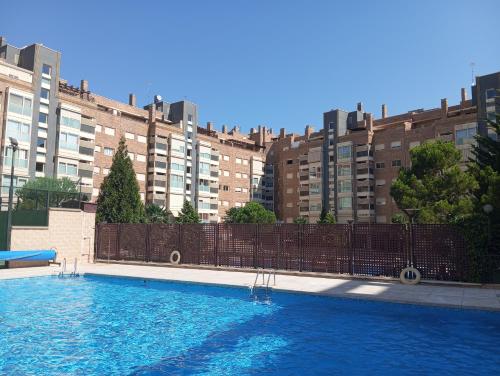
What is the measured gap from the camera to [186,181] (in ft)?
240

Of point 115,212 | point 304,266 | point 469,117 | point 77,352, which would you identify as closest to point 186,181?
point 115,212

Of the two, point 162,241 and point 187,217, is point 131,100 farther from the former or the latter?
point 162,241

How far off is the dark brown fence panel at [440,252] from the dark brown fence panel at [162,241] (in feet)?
Result: 43.3

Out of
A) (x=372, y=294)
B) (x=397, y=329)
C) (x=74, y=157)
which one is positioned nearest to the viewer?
(x=397, y=329)

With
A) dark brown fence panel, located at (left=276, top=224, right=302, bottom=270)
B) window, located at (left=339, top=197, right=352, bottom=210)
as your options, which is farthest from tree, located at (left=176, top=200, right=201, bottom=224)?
dark brown fence panel, located at (left=276, top=224, right=302, bottom=270)

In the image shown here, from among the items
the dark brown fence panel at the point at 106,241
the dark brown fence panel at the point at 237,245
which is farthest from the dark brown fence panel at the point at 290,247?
the dark brown fence panel at the point at 106,241

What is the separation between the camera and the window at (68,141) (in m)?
54.2

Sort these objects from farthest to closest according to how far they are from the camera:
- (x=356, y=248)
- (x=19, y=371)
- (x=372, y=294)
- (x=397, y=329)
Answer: (x=356, y=248), (x=372, y=294), (x=397, y=329), (x=19, y=371)

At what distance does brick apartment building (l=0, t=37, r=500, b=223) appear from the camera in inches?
2074

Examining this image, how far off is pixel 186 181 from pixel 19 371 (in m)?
66.2

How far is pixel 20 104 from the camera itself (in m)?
50.7

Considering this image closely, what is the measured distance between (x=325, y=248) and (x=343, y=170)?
5789cm

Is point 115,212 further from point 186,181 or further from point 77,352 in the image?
point 186,181

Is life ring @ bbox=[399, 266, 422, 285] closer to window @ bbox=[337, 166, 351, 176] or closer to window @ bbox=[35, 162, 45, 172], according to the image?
window @ bbox=[35, 162, 45, 172]
